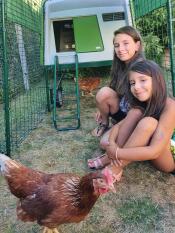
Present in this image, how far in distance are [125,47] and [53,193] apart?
1.47 meters

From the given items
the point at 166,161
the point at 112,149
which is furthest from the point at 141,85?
the point at 166,161

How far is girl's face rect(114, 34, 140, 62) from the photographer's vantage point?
2.97 meters

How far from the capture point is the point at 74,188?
2045 millimetres

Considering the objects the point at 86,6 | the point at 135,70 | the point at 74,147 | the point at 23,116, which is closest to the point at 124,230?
the point at 135,70

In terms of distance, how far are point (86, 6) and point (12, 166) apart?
274 cm

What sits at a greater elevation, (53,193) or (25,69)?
(25,69)

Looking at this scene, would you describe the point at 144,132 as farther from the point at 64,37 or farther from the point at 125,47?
the point at 64,37

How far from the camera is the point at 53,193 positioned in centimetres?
203

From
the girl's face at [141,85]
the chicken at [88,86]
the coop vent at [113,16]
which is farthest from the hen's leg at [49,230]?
the chicken at [88,86]

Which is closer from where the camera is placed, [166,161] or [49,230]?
[49,230]

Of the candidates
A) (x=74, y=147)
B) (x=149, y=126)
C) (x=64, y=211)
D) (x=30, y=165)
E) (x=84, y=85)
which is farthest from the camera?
(x=84, y=85)

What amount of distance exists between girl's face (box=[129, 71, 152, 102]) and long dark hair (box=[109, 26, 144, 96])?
462 mm

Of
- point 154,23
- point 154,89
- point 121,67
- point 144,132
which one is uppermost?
point 154,23

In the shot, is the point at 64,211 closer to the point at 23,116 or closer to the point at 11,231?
the point at 11,231
